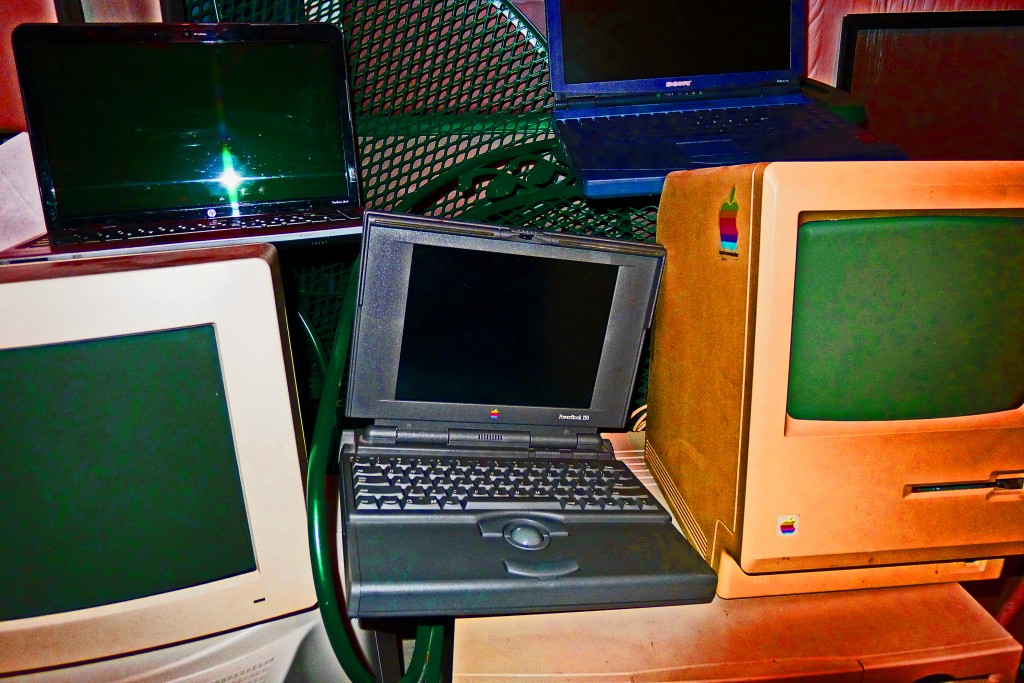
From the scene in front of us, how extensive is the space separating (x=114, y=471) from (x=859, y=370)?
71 cm

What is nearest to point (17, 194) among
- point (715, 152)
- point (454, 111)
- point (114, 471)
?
point (114, 471)

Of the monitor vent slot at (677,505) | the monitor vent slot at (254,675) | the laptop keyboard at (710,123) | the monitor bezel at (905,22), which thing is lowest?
the monitor vent slot at (254,675)

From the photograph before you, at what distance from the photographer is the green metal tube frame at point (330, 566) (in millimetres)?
664

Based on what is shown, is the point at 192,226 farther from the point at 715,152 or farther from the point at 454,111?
the point at 715,152

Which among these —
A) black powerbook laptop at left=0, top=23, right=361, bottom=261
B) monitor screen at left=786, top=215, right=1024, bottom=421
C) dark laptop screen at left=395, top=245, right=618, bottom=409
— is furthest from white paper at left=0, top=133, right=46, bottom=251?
monitor screen at left=786, top=215, right=1024, bottom=421

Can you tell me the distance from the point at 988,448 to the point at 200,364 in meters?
0.77

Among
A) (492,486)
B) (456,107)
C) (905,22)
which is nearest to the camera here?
(492,486)

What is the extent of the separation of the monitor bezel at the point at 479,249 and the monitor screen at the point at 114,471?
8.1 inches

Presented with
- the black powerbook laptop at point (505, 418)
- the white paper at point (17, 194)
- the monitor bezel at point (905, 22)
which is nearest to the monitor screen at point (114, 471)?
the black powerbook laptop at point (505, 418)

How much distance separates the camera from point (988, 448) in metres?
0.65

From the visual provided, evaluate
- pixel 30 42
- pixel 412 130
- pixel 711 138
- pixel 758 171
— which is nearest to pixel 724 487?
pixel 758 171

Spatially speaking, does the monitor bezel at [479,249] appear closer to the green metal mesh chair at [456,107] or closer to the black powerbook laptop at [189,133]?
the black powerbook laptop at [189,133]

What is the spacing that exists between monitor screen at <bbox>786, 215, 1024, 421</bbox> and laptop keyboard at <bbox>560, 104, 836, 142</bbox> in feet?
1.05

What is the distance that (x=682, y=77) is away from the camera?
0.93 metres
